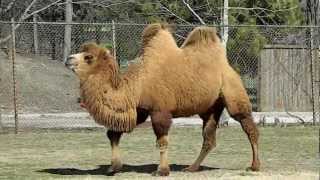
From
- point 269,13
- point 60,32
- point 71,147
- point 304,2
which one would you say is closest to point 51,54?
point 60,32

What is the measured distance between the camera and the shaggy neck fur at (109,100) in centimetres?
1010

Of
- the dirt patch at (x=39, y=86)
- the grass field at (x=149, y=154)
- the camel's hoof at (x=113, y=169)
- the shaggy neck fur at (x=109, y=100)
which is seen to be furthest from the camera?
the dirt patch at (x=39, y=86)

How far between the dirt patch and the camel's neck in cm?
1387

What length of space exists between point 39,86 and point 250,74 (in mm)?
7935

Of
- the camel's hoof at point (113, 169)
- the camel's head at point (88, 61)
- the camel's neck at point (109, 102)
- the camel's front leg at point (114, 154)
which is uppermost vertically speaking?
the camel's head at point (88, 61)

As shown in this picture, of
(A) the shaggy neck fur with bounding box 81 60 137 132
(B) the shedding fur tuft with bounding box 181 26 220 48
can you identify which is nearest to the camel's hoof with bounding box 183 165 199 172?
(A) the shaggy neck fur with bounding box 81 60 137 132

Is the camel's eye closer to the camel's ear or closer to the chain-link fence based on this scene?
the camel's ear

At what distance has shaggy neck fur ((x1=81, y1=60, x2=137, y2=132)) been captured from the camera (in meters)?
10.1

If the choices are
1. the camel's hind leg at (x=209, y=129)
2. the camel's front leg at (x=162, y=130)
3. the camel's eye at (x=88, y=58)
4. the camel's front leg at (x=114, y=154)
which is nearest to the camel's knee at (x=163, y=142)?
the camel's front leg at (x=162, y=130)

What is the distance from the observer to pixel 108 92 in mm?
10203

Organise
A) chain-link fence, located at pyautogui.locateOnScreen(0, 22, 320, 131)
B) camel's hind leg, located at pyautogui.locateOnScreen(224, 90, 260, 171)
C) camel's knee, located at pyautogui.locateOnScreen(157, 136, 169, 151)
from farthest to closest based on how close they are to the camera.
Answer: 1. chain-link fence, located at pyautogui.locateOnScreen(0, 22, 320, 131)
2. camel's hind leg, located at pyautogui.locateOnScreen(224, 90, 260, 171)
3. camel's knee, located at pyautogui.locateOnScreen(157, 136, 169, 151)

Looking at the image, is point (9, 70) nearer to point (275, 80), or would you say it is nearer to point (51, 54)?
point (51, 54)

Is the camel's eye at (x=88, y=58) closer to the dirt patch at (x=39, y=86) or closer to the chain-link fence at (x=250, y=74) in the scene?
the chain-link fence at (x=250, y=74)

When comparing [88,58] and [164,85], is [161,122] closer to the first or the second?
[164,85]
